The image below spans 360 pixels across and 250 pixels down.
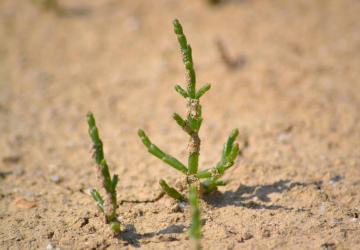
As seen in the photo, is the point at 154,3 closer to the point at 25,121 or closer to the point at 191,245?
the point at 25,121

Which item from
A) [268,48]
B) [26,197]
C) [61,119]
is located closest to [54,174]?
[26,197]

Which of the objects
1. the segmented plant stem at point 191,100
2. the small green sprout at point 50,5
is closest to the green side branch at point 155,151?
the segmented plant stem at point 191,100

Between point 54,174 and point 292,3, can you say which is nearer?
point 54,174

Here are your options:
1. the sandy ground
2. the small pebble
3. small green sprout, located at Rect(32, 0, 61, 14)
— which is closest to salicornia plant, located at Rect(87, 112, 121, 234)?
the sandy ground

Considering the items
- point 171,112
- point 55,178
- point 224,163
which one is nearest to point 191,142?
point 224,163

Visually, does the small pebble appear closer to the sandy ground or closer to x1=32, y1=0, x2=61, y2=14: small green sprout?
the sandy ground

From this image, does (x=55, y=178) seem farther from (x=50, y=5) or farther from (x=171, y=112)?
(x=50, y=5)
